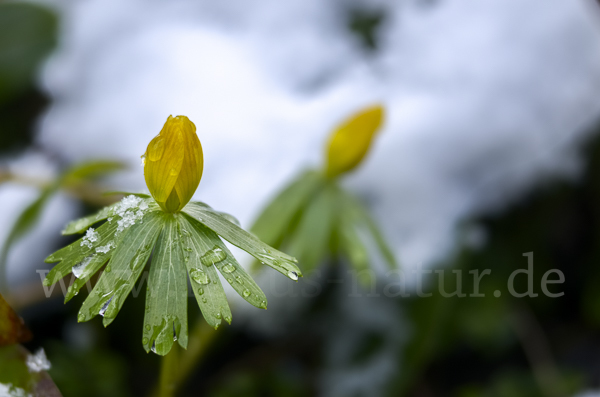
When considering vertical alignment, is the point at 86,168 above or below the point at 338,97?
below

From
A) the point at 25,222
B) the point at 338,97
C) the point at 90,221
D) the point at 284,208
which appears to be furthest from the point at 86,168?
the point at 338,97

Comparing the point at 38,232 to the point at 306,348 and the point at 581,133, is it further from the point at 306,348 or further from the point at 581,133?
the point at 581,133

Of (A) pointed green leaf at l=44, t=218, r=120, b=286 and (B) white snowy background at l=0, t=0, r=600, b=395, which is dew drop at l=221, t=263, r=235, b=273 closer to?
(A) pointed green leaf at l=44, t=218, r=120, b=286

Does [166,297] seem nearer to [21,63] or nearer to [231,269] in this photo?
[231,269]

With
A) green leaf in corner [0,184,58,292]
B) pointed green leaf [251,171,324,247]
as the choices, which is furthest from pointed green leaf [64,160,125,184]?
pointed green leaf [251,171,324,247]

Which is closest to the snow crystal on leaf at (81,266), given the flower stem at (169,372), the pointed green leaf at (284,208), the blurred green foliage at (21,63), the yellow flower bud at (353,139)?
the flower stem at (169,372)

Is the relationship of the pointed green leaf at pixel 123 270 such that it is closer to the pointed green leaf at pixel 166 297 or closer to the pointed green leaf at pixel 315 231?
the pointed green leaf at pixel 166 297
